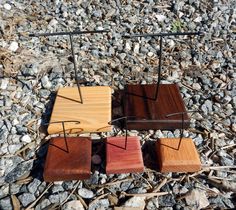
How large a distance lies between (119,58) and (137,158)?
1086mm

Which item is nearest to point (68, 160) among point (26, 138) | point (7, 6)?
point (26, 138)

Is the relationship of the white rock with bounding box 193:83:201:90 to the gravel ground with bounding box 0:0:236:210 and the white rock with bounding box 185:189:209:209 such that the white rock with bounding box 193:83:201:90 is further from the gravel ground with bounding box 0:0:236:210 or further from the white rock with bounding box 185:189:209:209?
the white rock with bounding box 185:189:209:209

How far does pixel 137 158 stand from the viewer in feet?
5.74

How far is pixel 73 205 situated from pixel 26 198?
9.6 inches

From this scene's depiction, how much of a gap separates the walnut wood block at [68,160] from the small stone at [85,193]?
0.21 ft

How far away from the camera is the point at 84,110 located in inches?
→ 82.1

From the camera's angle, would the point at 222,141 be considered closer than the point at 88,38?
Yes

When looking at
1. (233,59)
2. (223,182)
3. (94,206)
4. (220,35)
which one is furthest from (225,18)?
(94,206)

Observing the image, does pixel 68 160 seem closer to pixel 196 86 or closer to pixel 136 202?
pixel 136 202

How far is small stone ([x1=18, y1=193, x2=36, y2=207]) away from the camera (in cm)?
163

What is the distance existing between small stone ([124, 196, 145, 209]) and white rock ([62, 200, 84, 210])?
227 millimetres

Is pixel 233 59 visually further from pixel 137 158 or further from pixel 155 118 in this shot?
pixel 137 158

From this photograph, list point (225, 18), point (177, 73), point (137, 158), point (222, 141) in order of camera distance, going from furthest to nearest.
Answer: point (225, 18) → point (177, 73) → point (222, 141) → point (137, 158)

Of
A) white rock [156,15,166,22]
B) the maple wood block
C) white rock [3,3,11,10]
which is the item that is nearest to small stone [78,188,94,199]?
the maple wood block
